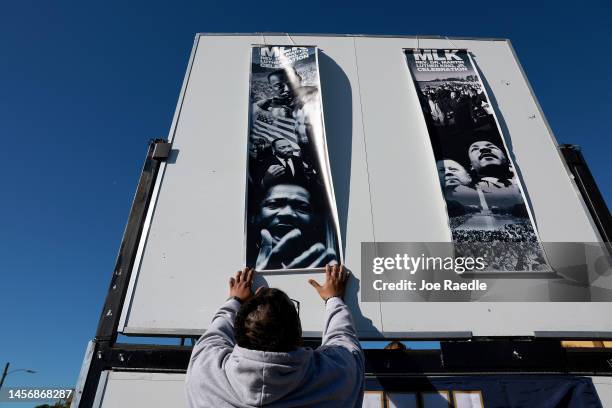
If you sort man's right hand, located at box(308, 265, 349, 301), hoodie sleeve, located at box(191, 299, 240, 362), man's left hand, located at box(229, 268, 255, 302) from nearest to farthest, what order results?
hoodie sleeve, located at box(191, 299, 240, 362), man's left hand, located at box(229, 268, 255, 302), man's right hand, located at box(308, 265, 349, 301)

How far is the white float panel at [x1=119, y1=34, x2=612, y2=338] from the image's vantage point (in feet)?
8.23

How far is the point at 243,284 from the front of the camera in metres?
2.48

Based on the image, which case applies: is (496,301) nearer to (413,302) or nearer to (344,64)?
(413,302)

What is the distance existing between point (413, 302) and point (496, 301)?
0.59 meters

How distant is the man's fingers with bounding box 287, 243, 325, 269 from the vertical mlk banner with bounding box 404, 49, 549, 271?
105cm

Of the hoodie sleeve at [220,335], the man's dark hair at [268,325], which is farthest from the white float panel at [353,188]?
the man's dark hair at [268,325]

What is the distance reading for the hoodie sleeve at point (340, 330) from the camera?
5.46 ft

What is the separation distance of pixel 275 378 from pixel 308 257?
57.6 inches

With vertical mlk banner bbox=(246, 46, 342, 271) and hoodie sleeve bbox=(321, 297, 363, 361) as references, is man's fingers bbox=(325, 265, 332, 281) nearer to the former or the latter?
vertical mlk banner bbox=(246, 46, 342, 271)

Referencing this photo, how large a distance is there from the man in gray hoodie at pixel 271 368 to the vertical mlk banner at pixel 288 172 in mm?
1138

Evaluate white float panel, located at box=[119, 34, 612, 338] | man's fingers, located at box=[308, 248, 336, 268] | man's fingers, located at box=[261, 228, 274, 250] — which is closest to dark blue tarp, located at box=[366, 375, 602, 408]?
white float panel, located at box=[119, 34, 612, 338]

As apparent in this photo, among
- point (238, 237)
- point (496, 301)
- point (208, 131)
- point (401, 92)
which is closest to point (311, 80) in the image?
point (401, 92)

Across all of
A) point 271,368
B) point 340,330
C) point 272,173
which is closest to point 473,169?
point 272,173

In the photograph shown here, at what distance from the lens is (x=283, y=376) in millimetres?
1288
